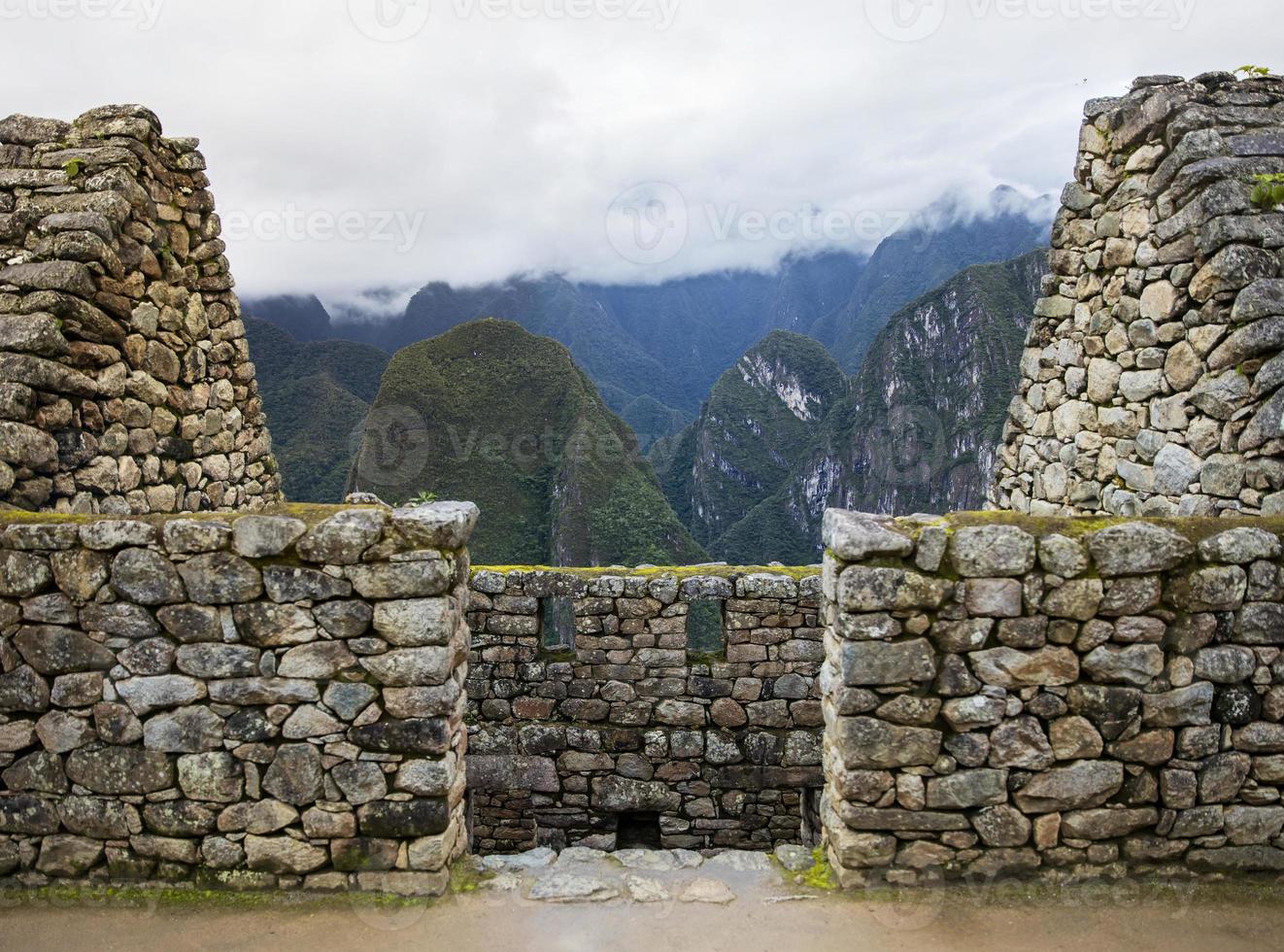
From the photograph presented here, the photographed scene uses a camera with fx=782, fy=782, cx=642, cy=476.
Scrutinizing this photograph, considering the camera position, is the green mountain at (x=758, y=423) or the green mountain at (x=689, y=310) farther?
the green mountain at (x=689, y=310)

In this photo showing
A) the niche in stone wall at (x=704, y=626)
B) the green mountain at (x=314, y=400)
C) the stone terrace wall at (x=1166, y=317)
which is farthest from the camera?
the green mountain at (x=314, y=400)

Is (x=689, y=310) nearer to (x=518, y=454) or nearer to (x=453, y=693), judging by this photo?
(x=518, y=454)

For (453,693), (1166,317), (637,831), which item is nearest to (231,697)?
(453,693)

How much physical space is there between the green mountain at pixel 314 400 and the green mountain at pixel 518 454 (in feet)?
21.0

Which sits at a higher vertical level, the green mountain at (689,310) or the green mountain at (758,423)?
the green mountain at (689,310)

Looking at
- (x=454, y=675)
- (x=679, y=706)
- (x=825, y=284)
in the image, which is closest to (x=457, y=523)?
(x=454, y=675)

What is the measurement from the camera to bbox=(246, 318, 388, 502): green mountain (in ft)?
220

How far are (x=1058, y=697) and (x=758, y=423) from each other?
104 m

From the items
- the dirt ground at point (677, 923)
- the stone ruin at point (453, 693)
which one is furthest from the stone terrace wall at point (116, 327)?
the dirt ground at point (677, 923)

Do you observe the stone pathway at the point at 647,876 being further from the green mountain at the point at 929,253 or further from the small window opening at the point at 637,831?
the green mountain at the point at 929,253

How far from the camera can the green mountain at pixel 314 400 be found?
220 ft

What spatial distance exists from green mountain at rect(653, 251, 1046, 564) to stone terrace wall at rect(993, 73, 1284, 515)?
190 feet

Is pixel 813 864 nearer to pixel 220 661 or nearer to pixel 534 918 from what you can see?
pixel 534 918

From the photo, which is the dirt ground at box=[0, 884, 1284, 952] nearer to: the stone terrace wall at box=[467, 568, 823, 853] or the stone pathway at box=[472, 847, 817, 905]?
the stone pathway at box=[472, 847, 817, 905]
